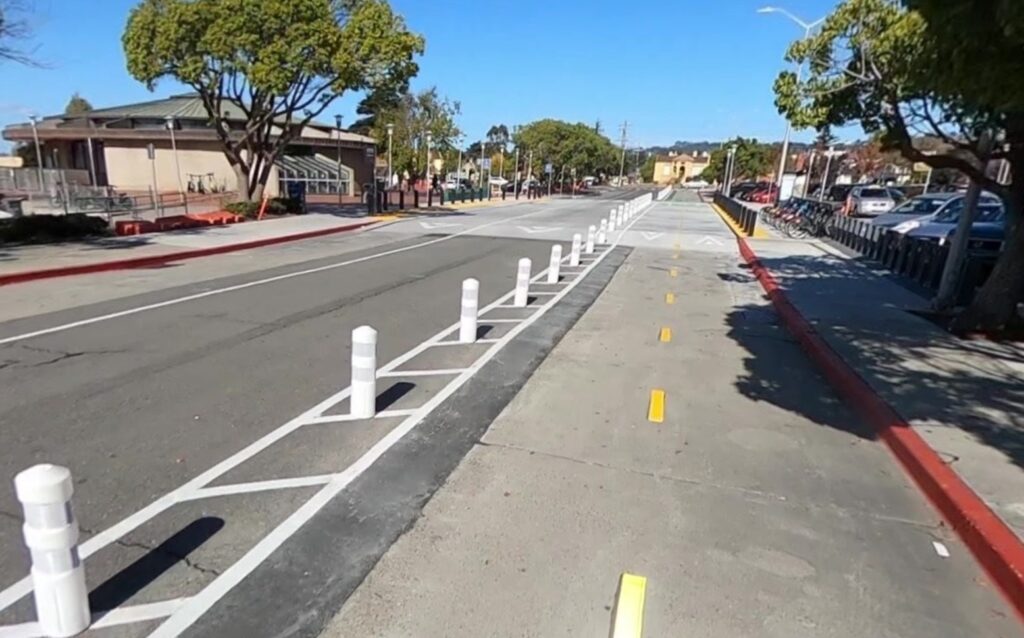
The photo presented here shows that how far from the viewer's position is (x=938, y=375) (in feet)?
22.2

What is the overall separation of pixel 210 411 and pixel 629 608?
152 inches

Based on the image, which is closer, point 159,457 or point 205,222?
point 159,457

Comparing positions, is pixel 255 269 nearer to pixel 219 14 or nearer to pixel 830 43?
pixel 830 43

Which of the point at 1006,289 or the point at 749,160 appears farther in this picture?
the point at 749,160

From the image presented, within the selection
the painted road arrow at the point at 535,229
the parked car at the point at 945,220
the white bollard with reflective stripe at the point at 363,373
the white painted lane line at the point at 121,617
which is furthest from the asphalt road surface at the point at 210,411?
the parked car at the point at 945,220

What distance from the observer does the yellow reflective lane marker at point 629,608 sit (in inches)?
109

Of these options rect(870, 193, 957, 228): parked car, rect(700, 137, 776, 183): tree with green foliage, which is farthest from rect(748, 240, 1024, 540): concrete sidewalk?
rect(700, 137, 776, 183): tree with green foliage

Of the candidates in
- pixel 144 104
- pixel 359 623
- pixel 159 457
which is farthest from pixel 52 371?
pixel 144 104

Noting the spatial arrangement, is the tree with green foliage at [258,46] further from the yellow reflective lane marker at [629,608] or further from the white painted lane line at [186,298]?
the yellow reflective lane marker at [629,608]

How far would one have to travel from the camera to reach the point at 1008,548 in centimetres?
344

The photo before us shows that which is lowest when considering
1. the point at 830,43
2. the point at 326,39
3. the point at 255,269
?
the point at 255,269

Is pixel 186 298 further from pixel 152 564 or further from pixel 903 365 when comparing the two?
pixel 903 365

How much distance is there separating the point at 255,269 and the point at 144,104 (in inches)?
1890

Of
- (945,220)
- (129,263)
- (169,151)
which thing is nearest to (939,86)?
(129,263)
